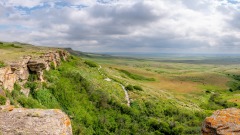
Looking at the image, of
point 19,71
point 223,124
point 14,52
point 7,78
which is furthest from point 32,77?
point 223,124

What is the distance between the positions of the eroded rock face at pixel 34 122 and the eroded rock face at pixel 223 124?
22.1ft

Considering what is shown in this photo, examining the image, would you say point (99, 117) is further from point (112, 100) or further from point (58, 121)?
point (58, 121)

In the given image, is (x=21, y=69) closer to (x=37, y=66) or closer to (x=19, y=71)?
(x=19, y=71)

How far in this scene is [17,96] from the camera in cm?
2686

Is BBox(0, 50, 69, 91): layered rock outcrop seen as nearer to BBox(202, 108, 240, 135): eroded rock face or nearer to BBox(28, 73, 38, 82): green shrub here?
BBox(28, 73, 38, 82): green shrub

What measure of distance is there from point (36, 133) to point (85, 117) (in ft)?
86.7

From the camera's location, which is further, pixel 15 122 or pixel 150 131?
pixel 150 131

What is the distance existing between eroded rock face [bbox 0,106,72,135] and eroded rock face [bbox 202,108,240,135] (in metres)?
6.75

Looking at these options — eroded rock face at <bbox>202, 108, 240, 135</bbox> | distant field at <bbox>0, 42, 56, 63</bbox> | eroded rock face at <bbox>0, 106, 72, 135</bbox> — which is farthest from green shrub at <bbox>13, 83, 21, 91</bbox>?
eroded rock face at <bbox>202, 108, 240, 135</bbox>

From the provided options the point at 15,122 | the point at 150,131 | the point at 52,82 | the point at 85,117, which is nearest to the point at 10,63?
the point at 52,82

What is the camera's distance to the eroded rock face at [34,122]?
1103 centimetres

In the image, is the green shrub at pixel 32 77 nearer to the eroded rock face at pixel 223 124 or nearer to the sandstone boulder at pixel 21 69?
the sandstone boulder at pixel 21 69

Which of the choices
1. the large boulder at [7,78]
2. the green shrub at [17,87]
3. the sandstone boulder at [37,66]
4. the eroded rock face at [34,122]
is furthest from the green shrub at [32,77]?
the eroded rock face at [34,122]

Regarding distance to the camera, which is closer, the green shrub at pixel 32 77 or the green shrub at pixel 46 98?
the green shrub at pixel 46 98
